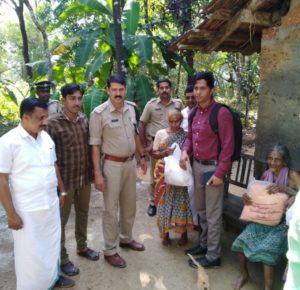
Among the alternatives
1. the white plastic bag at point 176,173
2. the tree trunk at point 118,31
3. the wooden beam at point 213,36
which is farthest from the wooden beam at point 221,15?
the tree trunk at point 118,31

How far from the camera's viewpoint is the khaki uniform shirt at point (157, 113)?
481 cm

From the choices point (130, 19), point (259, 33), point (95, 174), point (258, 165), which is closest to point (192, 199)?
point (258, 165)

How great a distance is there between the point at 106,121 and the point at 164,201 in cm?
124

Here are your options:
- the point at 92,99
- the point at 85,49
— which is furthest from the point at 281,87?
the point at 85,49

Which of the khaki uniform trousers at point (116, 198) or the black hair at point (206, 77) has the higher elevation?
the black hair at point (206, 77)

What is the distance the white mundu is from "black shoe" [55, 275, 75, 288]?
44 cm

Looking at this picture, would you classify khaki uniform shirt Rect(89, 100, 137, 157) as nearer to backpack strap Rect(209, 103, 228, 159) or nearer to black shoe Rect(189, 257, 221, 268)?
backpack strap Rect(209, 103, 228, 159)

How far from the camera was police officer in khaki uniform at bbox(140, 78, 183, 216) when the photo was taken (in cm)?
476

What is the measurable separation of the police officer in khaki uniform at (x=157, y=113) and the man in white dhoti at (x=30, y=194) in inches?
90.1

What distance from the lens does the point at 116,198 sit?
137 inches

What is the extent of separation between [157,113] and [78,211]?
78.3 inches

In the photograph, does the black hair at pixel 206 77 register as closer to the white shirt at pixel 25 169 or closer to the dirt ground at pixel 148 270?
the white shirt at pixel 25 169

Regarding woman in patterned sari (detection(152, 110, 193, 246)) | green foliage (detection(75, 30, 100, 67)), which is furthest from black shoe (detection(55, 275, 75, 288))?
green foliage (detection(75, 30, 100, 67))

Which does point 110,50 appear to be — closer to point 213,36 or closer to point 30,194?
point 213,36
